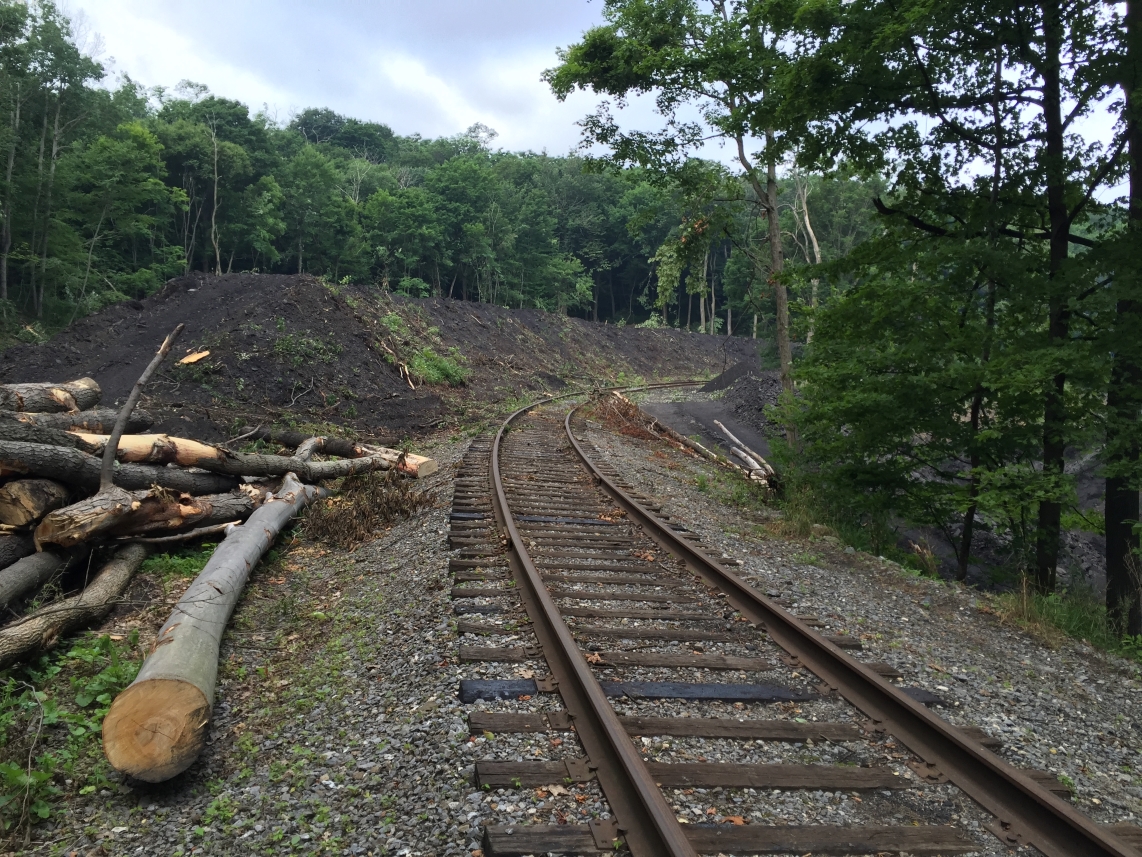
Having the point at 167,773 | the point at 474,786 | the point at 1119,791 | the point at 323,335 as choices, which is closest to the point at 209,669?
the point at 167,773

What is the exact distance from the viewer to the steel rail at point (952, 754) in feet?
9.52

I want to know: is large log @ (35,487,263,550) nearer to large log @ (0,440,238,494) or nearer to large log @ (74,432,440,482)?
large log @ (0,440,238,494)

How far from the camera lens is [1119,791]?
3533 millimetres

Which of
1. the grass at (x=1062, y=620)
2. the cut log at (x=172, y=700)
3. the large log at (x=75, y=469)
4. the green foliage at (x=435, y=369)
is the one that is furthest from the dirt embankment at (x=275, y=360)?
the grass at (x=1062, y=620)

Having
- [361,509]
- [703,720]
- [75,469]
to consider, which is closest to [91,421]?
[75,469]

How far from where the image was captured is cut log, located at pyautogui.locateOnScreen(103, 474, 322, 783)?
338cm

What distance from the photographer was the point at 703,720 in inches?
150

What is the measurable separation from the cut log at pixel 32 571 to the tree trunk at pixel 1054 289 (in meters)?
8.85

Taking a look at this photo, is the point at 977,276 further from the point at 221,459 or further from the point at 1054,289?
the point at 221,459

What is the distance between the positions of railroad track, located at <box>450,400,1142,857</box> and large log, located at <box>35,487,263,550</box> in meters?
2.85

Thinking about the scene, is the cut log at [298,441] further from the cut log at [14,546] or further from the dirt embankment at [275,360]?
the cut log at [14,546]

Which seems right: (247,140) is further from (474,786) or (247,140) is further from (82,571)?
(474,786)

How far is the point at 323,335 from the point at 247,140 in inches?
1147

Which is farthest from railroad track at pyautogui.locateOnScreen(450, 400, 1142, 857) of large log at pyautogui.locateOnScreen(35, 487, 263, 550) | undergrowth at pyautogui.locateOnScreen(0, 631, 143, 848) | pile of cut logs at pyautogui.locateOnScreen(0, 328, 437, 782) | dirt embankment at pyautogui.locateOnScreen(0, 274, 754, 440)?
dirt embankment at pyautogui.locateOnScreen(0, 274, 754, 440)
